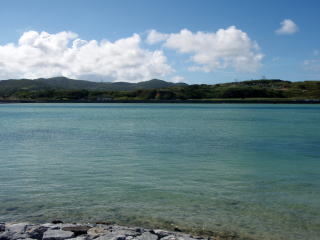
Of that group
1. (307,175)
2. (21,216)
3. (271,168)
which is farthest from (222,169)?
(21,216)

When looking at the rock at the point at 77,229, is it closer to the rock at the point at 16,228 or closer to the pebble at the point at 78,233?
the pebble at the point at 78,233

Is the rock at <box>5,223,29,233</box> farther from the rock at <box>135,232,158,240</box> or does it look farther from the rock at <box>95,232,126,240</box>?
the rock at <box>135,232,158,240</box>

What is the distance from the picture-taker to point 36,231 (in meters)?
10.6

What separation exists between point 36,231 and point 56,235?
2.54 ft

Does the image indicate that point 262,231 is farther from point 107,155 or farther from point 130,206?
point 107,155

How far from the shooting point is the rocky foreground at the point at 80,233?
33.5ft

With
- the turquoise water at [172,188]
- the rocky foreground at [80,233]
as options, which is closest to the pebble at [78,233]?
the rocky foreground at [80,233]

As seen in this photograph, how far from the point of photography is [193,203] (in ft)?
48.9

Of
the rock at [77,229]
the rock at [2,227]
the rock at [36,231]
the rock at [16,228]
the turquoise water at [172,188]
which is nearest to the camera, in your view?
the rock at [36,231]

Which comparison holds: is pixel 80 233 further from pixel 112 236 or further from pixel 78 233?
pixel 112 236

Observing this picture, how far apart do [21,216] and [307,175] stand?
15.3m

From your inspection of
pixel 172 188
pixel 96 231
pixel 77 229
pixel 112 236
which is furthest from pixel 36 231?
pixel 172 188

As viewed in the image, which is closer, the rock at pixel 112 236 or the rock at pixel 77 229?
the rock at pixel 112 236

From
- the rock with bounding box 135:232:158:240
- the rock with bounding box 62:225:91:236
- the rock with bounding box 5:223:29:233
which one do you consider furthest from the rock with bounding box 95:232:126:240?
the rock with bounding box 5:223:29:233
